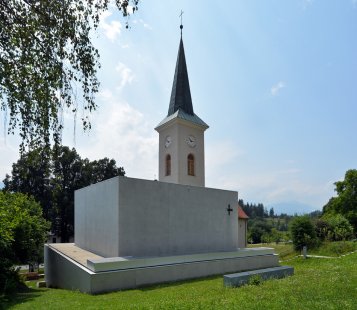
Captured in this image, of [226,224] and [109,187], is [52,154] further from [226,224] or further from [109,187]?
[226,224]

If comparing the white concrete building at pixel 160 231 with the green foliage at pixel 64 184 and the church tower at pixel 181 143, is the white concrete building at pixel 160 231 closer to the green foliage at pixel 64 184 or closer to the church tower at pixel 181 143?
the church tower at pixel 181 143

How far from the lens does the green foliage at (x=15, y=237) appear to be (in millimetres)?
11801

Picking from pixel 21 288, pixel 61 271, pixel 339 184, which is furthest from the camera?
pixel 339 184

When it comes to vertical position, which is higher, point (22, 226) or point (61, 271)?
point (22, 226)

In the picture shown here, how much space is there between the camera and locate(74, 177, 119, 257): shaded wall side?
14467mm

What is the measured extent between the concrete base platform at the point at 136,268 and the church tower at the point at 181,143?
6.18 metres

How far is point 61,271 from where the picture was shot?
53.5ft

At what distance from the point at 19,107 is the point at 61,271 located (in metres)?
13.8

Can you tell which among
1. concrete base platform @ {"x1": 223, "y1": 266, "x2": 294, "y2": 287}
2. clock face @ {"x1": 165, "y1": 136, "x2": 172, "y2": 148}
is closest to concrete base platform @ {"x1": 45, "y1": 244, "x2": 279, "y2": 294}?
concrete base platform @ {"x1": 223, "y1": 266, "x2": 294, "y2": 287}

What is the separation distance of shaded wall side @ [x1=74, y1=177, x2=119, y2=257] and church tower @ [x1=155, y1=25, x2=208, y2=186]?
573cm

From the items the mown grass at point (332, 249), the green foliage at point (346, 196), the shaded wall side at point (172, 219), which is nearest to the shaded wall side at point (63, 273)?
the shaded wall side at point (172, 219)

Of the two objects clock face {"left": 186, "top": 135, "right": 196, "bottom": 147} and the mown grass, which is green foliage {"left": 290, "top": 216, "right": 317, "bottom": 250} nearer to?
the mown grass

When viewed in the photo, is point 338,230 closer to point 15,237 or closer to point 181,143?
point 181,143

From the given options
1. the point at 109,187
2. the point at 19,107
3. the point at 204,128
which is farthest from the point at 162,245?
the point at 19,107
